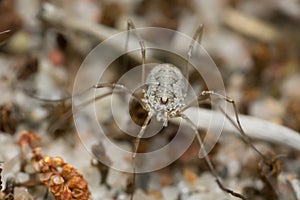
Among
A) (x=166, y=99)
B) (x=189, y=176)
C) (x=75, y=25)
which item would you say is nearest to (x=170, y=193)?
(x=189, y=176)

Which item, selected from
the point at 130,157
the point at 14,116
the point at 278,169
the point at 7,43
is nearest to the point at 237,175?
the point at 278,169

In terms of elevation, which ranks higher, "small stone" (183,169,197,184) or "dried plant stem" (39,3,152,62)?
"dried plant stem" (39,3,152,62)

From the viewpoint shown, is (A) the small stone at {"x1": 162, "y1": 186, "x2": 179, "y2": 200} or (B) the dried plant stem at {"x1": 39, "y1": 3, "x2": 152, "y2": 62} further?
(B) the dried plant stem at {"x1": 39, "y1": 3, "x2": 152, "y2": 62}

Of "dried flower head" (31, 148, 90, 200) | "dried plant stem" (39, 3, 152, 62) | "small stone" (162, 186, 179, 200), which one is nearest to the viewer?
"dried flower head" (31, 148, 90, 200)

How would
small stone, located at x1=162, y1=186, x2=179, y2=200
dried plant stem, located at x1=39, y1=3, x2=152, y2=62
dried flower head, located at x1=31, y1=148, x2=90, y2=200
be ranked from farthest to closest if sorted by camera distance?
dried plant stem, located at x1=39, y1=3, x2=152, y2=62 → small stone, located at x1=162, y1=186, x2=179, y2=200 → dried flower head, located at x1=31, y1=148, x2=90, y2=200

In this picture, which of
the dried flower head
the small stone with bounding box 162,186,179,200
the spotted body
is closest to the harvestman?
the spotted body

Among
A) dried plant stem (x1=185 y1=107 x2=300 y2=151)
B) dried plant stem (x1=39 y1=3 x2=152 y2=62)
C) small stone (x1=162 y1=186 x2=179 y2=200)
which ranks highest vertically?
dried plant stem (x1=39 y1=3 x2=152 y2=62)

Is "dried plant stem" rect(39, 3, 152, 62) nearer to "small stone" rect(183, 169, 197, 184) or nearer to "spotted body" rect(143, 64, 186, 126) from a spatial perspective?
"spotted body" rect(143, 64, 186, 126)
